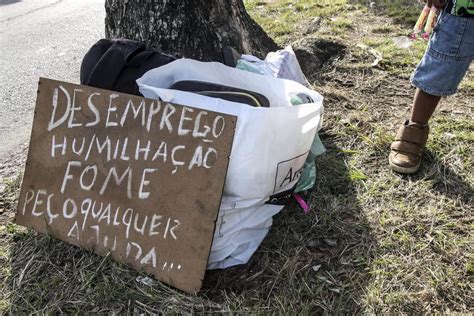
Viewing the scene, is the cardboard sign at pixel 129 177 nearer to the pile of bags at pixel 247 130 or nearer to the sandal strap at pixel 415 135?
the pile of bags at pixel 247 130

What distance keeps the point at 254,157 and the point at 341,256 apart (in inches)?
19.0

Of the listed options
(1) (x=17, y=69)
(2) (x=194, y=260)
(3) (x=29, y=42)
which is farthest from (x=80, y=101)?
(3) (x=29, y=42)

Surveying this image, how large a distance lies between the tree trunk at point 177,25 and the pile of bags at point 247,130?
51 cm

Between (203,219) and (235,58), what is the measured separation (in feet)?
3.43

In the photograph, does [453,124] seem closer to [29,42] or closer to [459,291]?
[459,291]

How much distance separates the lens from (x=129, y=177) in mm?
1598

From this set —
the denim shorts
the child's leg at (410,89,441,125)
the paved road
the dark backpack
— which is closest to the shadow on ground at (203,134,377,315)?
the child's leg at (410,89,441,125)

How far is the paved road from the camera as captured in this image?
298 centimetres

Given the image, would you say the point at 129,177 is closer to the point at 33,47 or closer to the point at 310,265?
the point at 310,265

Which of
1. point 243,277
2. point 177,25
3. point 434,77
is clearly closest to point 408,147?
point 434,77

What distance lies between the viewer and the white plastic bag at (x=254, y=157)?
1486 millimetres

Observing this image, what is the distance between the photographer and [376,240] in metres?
1.65

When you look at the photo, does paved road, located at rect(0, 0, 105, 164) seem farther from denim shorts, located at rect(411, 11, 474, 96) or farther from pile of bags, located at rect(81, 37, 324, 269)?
denim shorts, located at rect(411, 11, 474, 96)

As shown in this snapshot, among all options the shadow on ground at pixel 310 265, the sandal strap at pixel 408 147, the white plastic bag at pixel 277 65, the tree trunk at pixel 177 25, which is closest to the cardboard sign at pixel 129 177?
the shadow on ground at pixel 310 265
